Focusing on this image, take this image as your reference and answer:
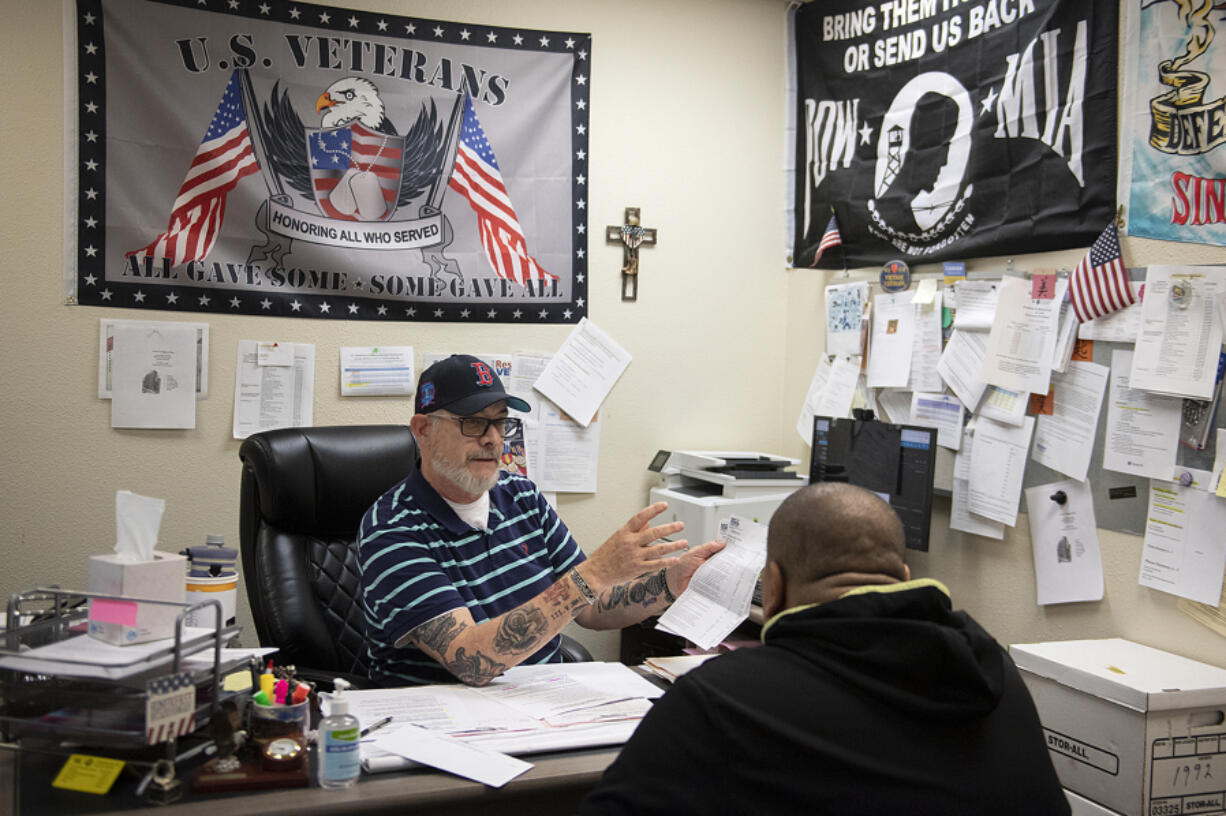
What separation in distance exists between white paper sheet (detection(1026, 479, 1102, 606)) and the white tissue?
84.7 inches

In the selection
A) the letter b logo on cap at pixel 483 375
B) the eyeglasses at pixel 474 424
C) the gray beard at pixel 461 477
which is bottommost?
the gray beard at pixel 461 477

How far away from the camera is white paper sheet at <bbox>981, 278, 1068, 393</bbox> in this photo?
255 cm

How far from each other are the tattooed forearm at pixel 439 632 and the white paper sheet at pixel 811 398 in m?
1.99

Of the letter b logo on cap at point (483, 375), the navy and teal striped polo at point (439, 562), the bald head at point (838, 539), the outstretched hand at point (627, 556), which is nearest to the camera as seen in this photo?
the bald head at point (838, 539)

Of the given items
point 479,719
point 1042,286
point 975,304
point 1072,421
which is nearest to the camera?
point 479,719

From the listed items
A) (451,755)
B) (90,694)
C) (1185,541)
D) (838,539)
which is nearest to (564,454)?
(1185,541)

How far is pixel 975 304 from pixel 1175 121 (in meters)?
0.71

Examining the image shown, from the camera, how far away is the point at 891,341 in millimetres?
3135

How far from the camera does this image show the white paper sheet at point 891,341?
3.07m

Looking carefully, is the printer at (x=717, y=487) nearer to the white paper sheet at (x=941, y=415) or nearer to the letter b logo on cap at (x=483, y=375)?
the white paper sheet at (x=941, y=415)

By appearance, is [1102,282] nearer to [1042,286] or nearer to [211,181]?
[1042,286]

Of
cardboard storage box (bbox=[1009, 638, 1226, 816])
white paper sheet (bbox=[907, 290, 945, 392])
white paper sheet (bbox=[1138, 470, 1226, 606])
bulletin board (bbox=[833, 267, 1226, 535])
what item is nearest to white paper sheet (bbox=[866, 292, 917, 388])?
white paper sheet (bbox=[907, 290, 945, 392])

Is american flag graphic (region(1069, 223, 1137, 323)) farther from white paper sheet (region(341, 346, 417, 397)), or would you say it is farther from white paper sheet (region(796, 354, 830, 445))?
white paper sheet (region(341, 346, 417, 397))

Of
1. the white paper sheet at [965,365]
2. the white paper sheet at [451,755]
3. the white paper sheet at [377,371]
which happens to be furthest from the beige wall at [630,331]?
the white paper sheet at [451,755]
